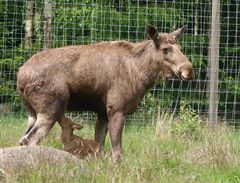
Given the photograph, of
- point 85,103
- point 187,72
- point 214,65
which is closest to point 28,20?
point 214,65

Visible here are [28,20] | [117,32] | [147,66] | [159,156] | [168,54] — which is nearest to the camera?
[159,156]

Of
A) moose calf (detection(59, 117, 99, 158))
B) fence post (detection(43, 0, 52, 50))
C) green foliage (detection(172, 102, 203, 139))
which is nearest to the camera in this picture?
moose calf (detection(59, 117, 99, 158))

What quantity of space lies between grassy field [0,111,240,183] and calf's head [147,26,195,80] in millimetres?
1009

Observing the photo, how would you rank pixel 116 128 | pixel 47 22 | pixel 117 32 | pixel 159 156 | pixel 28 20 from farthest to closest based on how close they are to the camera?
pixel 28 20
pixel 117 32
pixel 47 22
pixel 116 128
pixel 159 156

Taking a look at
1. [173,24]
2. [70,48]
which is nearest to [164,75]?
[70,48]

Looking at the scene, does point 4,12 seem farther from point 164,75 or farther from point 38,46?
point 164,75

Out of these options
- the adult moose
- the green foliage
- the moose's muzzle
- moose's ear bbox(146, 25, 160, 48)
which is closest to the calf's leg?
the adult moose

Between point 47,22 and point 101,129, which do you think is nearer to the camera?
point 101,129

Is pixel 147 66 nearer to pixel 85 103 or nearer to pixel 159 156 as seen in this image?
pixel 85 103

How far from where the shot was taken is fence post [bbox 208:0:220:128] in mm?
11062

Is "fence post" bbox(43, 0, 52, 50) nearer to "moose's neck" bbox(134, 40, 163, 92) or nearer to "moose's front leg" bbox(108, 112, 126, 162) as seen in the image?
"moose's neck" bbox(134, 40, 163, 92)

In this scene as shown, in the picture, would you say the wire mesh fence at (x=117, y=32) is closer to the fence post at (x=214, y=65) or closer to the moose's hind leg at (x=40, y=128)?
the fence post at (x=214, y=65)

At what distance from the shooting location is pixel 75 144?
8.02 m

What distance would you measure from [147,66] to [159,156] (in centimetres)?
148
